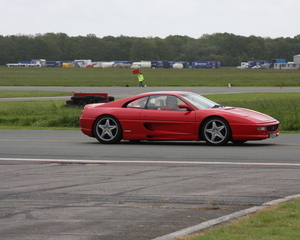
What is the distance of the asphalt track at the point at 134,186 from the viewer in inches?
277

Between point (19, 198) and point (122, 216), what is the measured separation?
183 cm

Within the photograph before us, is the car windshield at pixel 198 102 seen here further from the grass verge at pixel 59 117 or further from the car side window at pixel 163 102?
the grass verge at pixel 59 117

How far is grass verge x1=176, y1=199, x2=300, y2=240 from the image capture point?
620 cm

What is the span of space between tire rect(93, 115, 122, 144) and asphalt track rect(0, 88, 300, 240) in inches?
16.2

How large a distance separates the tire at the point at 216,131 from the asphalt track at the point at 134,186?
200 millimetres

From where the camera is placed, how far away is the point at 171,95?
1576cm

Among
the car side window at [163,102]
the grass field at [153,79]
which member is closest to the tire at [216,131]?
the car side window at [163,102]

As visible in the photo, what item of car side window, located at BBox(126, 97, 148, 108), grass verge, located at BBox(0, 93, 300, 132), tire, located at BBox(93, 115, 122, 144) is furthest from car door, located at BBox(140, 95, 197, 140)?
grass verge, located at BBox(0, 93, 300, 132)

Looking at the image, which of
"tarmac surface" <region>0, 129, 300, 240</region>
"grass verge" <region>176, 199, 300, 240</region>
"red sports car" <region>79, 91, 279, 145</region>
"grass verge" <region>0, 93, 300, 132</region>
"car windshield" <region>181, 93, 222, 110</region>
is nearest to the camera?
"grass verge" <region>176, 199, 300, 240</region>

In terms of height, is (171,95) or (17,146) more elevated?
(171,95)

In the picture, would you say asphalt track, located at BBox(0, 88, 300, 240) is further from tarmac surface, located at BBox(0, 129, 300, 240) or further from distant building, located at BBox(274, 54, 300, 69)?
distant building, located at BBox(274, 54, 300, 69)

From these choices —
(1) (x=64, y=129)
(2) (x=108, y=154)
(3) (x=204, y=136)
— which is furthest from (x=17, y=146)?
(1) (x=64, y=129)

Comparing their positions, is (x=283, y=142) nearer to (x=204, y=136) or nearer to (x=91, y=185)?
(x=204, y=136)

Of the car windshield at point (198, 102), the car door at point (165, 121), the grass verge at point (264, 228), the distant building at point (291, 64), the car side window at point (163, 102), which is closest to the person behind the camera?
the grass verge at point (264, 228)
